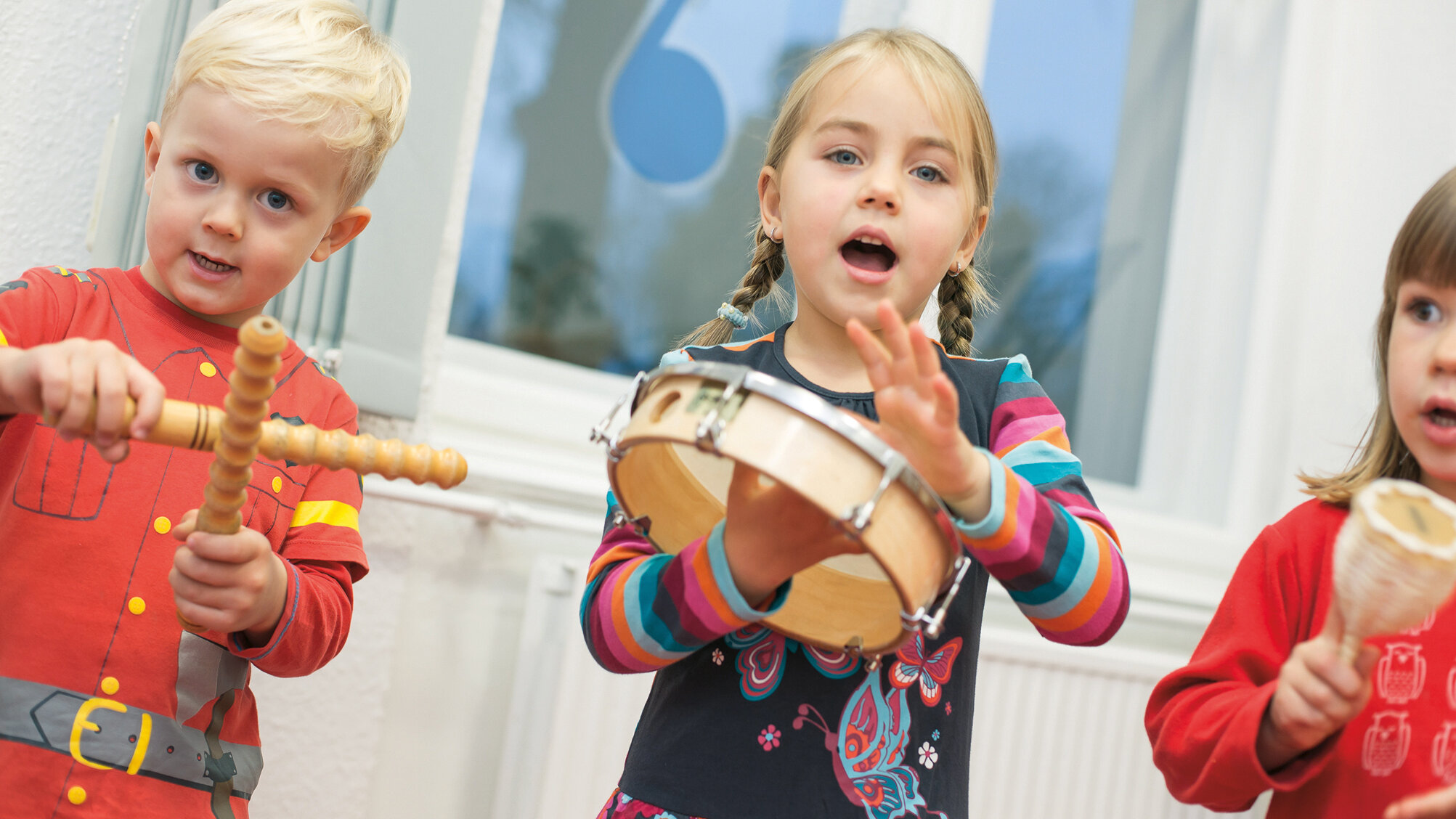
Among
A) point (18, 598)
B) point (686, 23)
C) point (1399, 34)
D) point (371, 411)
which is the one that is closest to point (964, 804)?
point (18, 598)

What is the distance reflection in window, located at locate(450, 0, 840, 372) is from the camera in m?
1.84

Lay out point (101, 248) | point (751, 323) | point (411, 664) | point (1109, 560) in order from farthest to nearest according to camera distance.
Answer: point (751, 323), point (411, 664), point (101, 248), point (1109, 560)

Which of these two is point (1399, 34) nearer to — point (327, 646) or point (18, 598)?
point (327, 646)

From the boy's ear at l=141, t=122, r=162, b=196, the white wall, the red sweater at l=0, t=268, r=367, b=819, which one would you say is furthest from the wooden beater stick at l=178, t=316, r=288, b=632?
the white wall

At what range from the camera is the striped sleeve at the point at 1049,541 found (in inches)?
28.1

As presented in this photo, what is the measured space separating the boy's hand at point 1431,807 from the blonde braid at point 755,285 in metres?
0.71

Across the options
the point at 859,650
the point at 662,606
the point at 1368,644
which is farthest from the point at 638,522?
the point at 1368,644

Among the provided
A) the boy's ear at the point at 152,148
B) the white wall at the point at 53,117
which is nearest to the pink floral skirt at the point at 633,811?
the boy's ear at the point at 152,148

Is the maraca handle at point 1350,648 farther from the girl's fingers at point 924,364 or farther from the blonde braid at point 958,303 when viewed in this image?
the blonde braid at point 958,303

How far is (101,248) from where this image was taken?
121cm

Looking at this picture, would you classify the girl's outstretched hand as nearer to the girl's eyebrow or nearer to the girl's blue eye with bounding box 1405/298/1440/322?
the girl's eyebrow

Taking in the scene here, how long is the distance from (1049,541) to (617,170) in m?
1.36

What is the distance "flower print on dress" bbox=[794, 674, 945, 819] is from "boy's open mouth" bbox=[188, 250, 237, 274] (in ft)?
2.00

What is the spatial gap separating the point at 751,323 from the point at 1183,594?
39.6 inches
